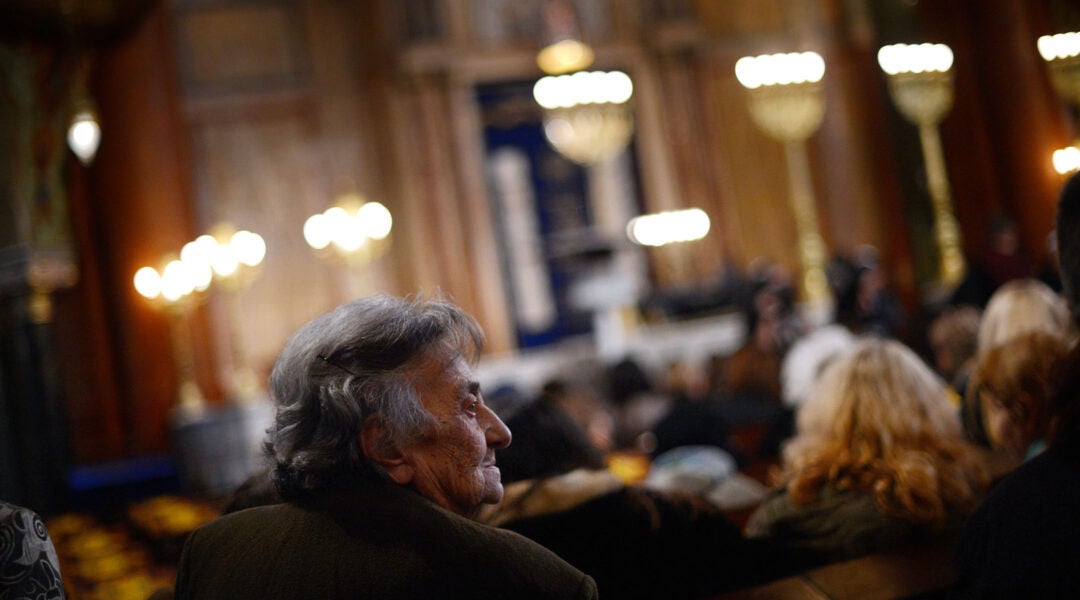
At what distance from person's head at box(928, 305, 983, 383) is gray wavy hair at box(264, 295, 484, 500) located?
3279mm

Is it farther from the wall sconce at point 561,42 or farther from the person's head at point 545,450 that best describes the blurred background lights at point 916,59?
the person's head at point 545,450

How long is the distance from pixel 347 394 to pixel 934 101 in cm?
963

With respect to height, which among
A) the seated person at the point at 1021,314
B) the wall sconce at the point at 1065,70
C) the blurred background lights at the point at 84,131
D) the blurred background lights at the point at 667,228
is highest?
the blurred background lights at the point at 84,131

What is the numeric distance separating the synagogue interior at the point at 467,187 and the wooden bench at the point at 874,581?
167 inches

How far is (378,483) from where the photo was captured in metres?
1.33

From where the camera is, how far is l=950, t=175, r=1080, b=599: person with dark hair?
1415mm

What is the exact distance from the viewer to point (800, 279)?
1158 cm

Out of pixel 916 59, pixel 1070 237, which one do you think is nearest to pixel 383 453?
pixel 1070 237

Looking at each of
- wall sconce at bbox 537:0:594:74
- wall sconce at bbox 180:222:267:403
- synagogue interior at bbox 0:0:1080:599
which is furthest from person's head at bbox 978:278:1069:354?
wall sconce at bbox 537:0:594:74

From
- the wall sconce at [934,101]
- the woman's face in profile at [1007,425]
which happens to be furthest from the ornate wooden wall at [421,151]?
the woman's face in profile at [1007,425]

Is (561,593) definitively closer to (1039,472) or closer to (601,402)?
(1039,472)

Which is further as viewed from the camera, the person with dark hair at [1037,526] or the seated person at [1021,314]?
the seated person at [1021,314]

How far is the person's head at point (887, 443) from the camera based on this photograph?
7.04 ft

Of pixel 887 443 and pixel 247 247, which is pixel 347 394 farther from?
pixel 247 247
